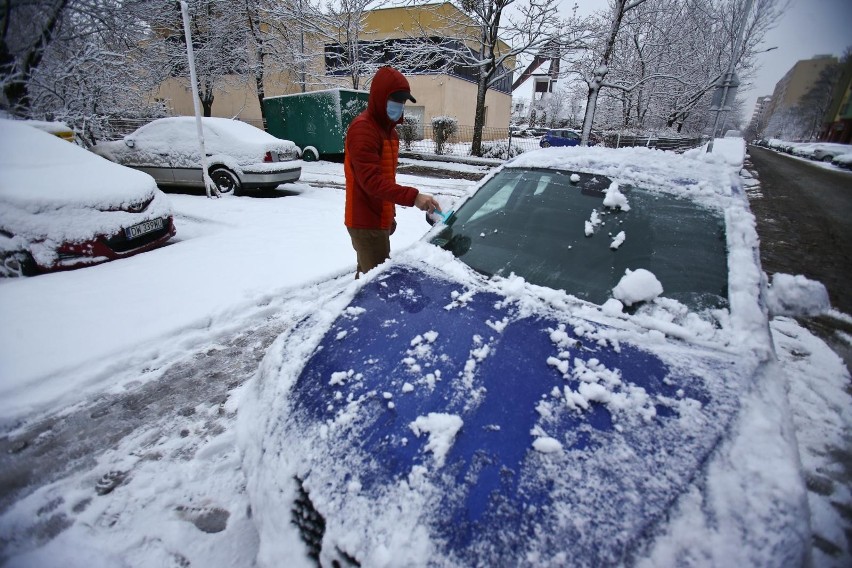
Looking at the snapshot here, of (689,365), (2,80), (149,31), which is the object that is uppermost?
(149,31)

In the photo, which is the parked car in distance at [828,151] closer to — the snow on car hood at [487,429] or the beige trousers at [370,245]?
the beige trousers at [370,245]

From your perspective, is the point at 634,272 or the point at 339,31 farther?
the point at 339,31

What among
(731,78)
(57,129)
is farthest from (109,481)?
(731,78)

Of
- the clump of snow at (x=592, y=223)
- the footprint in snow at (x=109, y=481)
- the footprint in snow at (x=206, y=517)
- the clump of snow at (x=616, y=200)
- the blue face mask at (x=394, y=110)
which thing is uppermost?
the blue face mask at (x=394, y=110)

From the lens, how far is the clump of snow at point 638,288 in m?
1.67

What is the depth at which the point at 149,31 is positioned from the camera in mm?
11125

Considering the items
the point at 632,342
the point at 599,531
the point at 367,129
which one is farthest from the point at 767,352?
the point at 367,129

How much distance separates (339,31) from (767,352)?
1907cm

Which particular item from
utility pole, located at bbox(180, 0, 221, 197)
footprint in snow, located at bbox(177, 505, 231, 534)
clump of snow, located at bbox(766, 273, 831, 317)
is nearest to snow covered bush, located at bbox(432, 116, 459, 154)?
utility pole, located at bbox(180, 0, 221, 197)

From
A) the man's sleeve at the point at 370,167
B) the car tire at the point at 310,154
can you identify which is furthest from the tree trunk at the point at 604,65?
the man's sleeve at the point at 370,167

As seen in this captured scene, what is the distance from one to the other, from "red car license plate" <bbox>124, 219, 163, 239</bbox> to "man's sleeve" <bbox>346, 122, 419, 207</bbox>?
128 inches

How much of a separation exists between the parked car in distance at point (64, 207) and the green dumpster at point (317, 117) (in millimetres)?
9094

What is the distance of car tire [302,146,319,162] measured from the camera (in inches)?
535

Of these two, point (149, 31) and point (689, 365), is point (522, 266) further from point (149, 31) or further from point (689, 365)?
point (149, 31)
